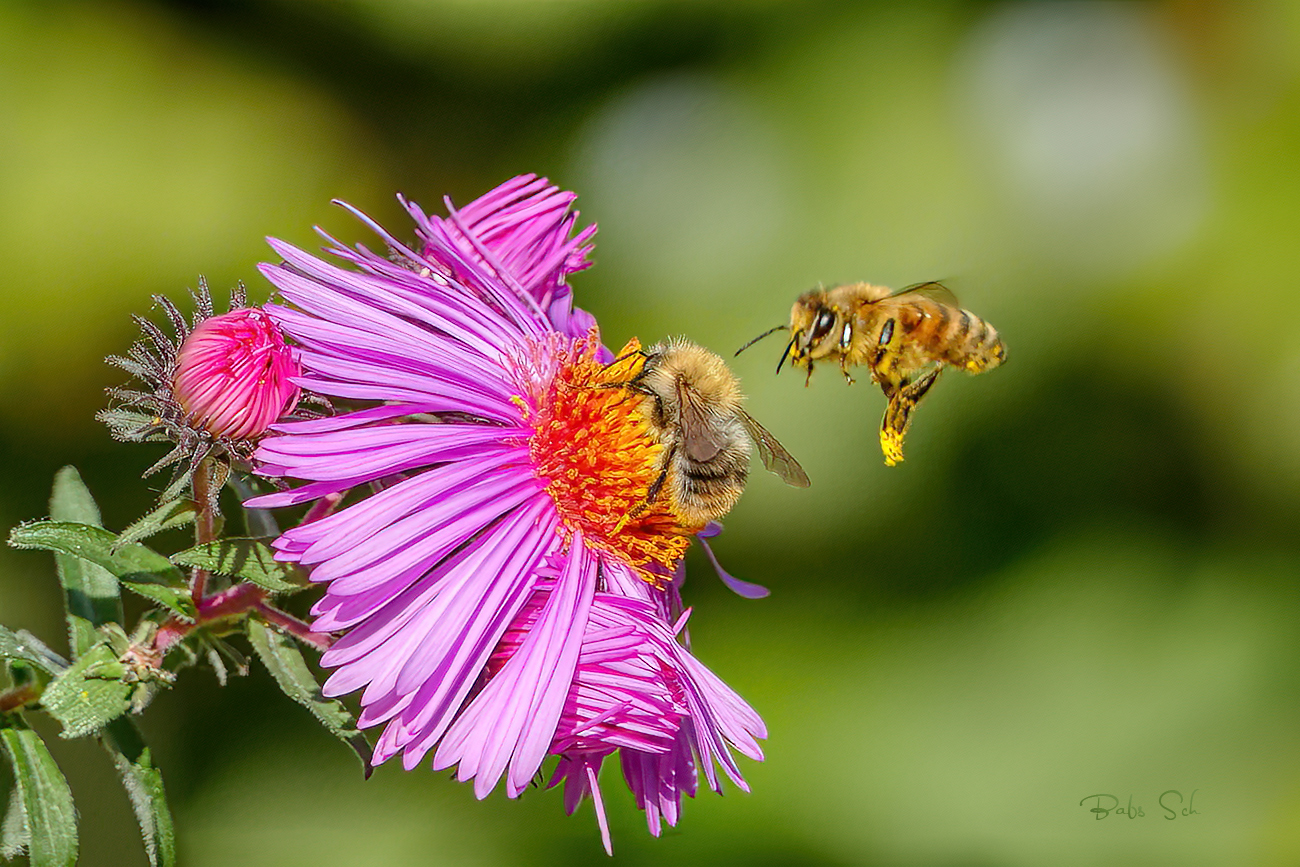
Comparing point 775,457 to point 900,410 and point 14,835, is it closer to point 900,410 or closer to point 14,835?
point 900,410

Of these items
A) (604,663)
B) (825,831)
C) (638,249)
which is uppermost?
(638,249)

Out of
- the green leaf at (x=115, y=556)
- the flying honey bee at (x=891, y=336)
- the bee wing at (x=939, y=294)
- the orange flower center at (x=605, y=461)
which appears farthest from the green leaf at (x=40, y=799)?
the bee wing at (x=939, y=294)

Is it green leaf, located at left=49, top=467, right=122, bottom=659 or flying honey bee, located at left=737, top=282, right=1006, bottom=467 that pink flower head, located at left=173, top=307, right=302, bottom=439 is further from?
flying honey bee, located at left=737, top=282, right=1006, bottom=467

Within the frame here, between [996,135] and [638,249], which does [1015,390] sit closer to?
[996,135]

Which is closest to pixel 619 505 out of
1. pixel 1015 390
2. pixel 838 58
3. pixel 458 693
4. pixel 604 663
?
pixel 604 663

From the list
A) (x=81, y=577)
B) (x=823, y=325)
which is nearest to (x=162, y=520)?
(x=81, y=577)
